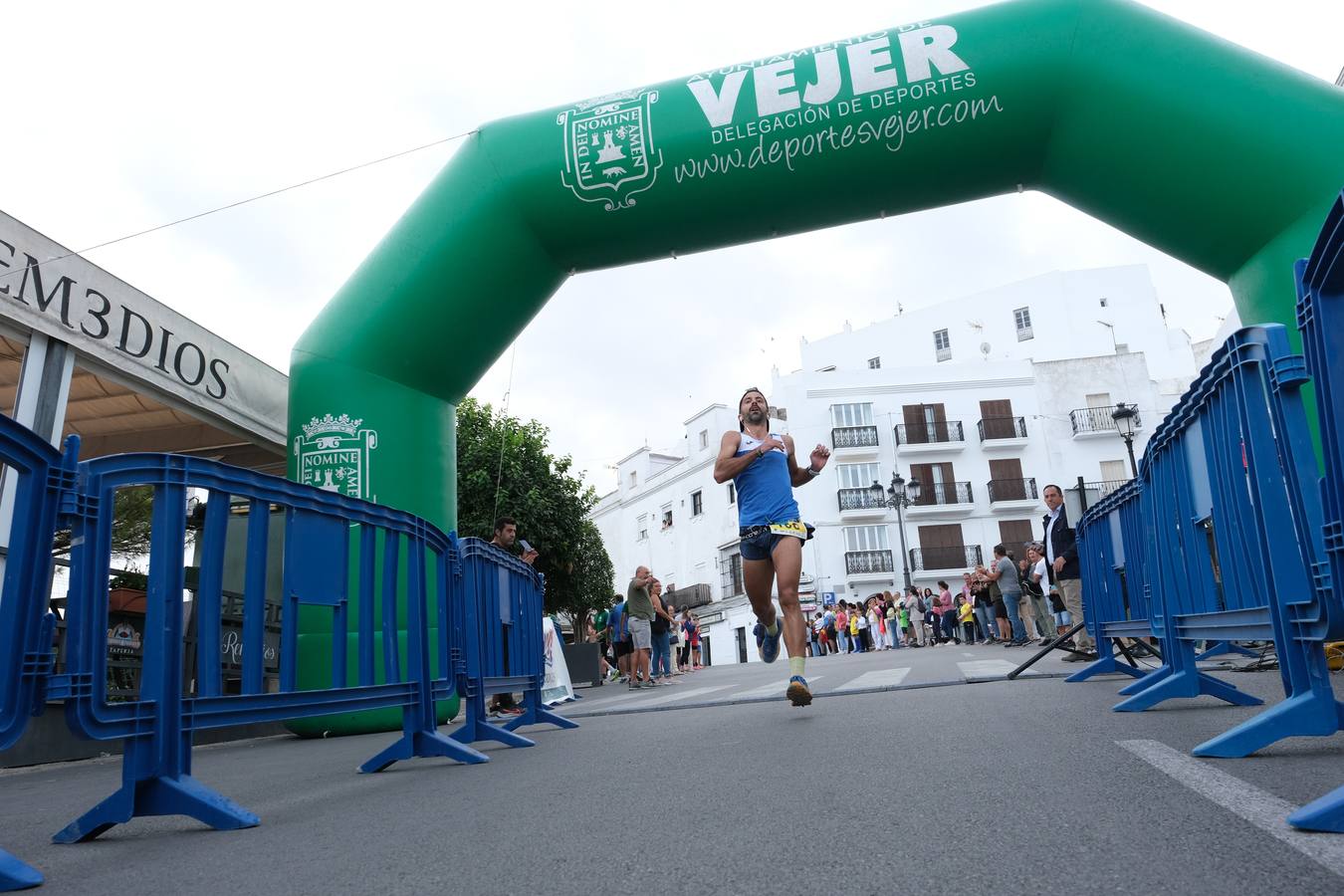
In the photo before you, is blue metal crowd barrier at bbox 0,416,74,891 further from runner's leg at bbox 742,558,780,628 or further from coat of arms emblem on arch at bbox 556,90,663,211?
coat of arms emblem on arch at bbox 556,90,663,211

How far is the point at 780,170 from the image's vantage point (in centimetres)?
880

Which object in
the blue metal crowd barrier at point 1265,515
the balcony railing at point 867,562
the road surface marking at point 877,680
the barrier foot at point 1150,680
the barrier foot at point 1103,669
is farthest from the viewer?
the balcony railing at point 867,562

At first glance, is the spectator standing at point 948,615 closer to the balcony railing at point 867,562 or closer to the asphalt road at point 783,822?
the balcony railing at point 867,562

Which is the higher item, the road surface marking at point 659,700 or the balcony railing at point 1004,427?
the balcony railing at point 1004,427

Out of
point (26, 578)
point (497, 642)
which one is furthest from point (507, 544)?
point (26, 578)

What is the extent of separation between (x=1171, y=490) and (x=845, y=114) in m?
5.32

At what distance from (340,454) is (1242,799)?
26.8 ft

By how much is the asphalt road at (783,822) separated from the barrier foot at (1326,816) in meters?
0.06

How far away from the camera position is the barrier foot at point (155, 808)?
10.3 feet

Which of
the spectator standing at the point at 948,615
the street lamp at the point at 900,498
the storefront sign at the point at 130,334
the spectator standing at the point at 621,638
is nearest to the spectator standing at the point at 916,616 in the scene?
the spectator standing at the point at 948,615

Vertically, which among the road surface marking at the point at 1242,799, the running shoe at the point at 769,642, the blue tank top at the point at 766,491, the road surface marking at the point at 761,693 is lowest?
the road surface marking at the point at 761,693

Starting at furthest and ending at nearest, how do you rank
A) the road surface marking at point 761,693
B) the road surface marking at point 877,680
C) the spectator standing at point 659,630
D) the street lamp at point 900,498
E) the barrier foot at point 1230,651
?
the street lamp at point 900,498 < the spectator standing at point 659,630 < the road surface marking at point 877,680 < the road surface marking at point 761,693 < the barrier foot at point 1230,651

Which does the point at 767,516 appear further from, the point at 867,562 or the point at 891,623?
the point at 867,562

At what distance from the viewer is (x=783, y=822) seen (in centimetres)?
249
